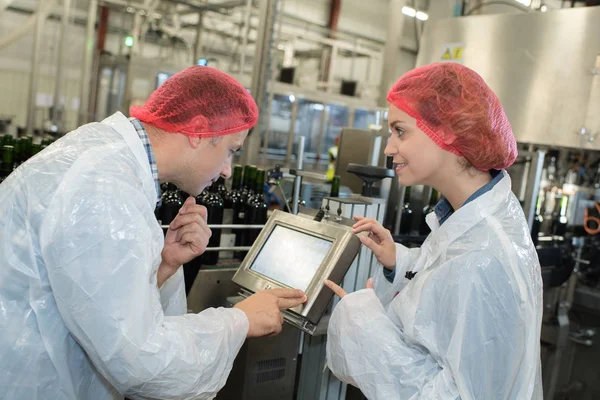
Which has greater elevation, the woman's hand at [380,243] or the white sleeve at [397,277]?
the woman's hand at [380,243]

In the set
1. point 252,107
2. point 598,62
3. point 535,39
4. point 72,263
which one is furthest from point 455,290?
point 535,39

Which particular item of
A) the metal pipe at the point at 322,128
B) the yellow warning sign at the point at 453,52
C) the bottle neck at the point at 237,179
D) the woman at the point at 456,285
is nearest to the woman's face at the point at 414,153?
the woman at the point at 456,285

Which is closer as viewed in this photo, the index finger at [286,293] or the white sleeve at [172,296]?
the index finger at [286,293]

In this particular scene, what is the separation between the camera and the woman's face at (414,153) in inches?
48.9

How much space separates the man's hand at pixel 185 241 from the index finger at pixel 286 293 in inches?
9.4

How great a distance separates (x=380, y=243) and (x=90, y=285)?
901 mm

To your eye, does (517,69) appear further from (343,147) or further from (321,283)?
(321,283)

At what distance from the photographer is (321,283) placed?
1.39 m

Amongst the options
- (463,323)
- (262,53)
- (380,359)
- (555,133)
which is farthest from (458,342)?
(262,53)

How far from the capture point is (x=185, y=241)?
1415 mm

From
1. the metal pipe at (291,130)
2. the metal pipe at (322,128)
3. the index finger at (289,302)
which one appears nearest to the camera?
the index finger at (289,302)

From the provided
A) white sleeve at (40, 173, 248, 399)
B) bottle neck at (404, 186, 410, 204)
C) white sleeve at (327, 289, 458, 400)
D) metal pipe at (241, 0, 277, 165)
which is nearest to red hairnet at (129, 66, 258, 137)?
white sleeve at (40, 173, 248, 399)

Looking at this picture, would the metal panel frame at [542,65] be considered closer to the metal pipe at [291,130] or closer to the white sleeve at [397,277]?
the white sleeve at [397,277]

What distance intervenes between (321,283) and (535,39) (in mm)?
2448
